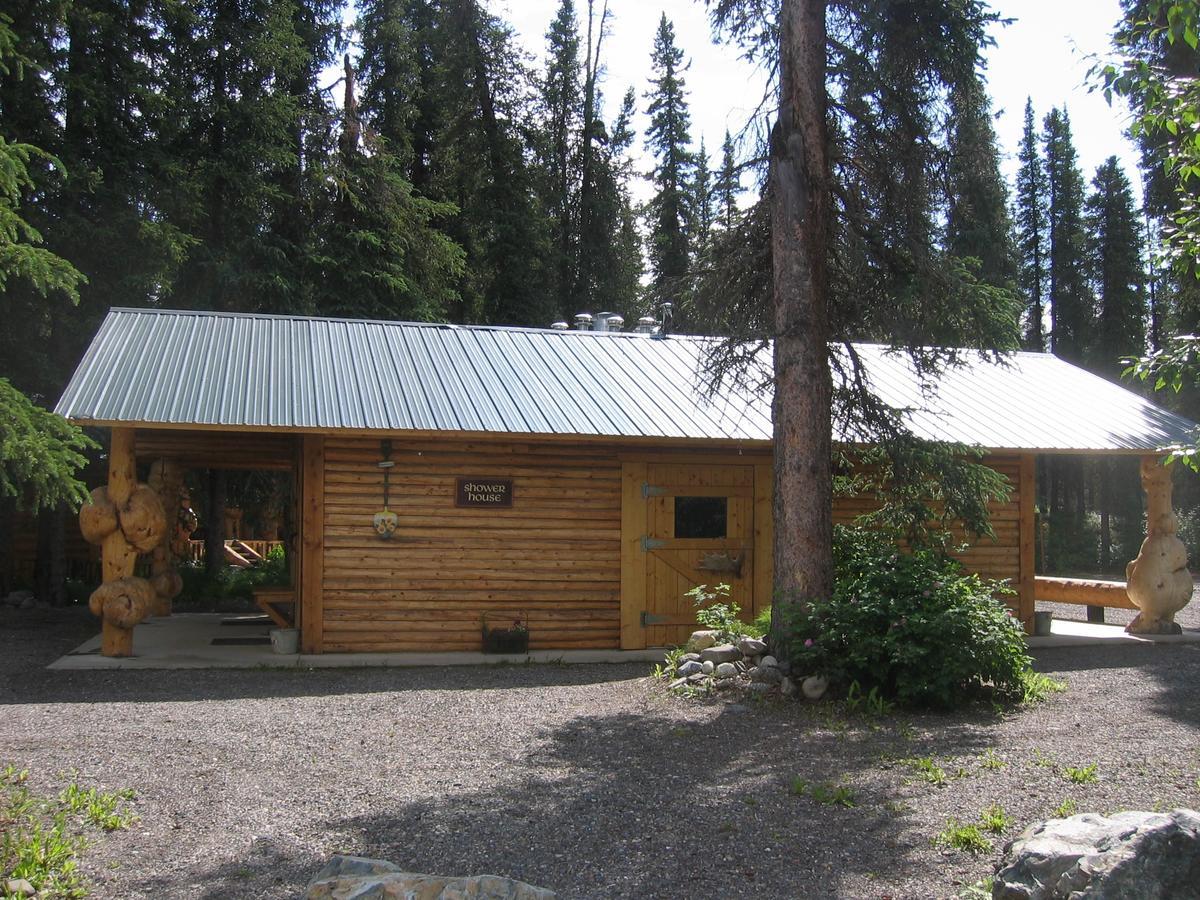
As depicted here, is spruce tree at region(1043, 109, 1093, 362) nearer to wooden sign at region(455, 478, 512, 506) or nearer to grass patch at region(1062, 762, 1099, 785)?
wooden sign at region(455, 478, 512, 506)

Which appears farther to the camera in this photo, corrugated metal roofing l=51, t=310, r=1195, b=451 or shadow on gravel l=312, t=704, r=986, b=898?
corrugated metal roofing l=51, t=310, r=1195, b=451

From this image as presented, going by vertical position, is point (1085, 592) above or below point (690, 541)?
below

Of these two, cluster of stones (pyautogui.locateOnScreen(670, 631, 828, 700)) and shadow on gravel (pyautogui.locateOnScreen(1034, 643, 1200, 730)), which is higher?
cluster of stones (pyautogui.locateOnScreen(670, 631, 828, 700))

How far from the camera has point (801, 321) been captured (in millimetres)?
9727

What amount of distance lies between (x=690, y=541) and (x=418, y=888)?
8860 mm

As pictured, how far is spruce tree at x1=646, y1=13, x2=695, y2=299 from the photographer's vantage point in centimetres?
3378

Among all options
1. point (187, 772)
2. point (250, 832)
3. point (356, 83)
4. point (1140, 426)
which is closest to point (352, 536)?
point (187, 772)

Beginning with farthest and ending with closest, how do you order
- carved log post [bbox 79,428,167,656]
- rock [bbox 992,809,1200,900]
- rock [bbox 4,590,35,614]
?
rock [bbox 4,590,35,614] < carved log post [bbox 79,428,167,656] < rock [bbox 992,809,1200,900]

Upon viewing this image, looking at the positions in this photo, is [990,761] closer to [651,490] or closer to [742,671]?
[742,671]

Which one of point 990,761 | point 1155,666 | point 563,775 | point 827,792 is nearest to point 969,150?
point 1155,666

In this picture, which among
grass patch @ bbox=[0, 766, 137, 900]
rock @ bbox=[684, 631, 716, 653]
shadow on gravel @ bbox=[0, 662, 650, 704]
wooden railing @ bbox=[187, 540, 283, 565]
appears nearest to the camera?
grass patch @ bbox=[0, 766, 137, 900]

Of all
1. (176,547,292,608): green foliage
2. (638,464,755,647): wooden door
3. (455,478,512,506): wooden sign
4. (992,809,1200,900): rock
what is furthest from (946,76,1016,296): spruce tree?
(176,547,292,608): green foliage

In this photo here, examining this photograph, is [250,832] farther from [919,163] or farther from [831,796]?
[919,163]

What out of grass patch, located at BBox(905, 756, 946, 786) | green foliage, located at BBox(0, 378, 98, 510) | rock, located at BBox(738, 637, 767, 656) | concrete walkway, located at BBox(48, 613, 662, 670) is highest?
green foliage, located at BBox(0, 378, 98, 510)
